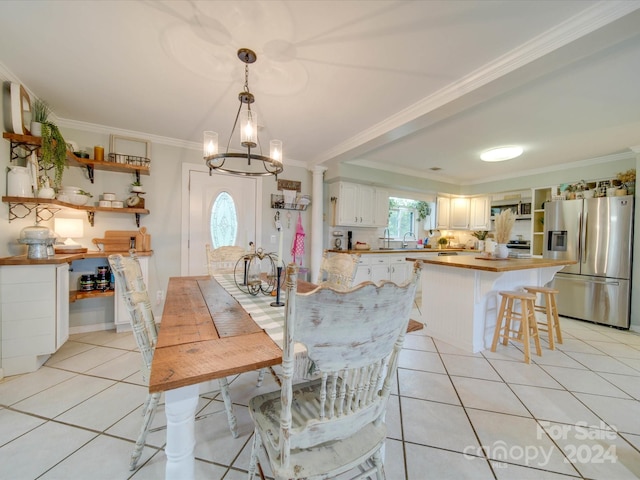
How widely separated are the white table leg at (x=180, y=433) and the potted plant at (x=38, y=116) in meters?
2.75

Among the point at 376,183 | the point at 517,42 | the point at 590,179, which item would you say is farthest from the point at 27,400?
the point at 590,179

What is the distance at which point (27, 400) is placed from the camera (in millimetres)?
1733

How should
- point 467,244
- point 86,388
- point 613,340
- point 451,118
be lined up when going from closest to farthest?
point 86,388 < point 451,118 < point 613,340 < point 467,244

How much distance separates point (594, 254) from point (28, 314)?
6.35 meters

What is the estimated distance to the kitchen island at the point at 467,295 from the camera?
8.34 feet

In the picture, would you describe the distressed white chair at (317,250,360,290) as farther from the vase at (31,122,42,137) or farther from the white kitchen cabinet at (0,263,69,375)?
the vase at (31,122,42,137)

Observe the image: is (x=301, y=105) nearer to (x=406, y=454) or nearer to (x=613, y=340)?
(x=406, y=454)

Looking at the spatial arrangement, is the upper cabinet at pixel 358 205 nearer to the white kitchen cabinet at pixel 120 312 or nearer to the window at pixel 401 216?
the window at pixel 401 216

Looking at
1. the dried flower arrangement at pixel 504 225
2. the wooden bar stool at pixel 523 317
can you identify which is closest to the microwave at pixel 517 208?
the dried flower arrangement at pixel 504 225

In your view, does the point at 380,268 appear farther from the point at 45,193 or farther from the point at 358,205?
the point at 45,193

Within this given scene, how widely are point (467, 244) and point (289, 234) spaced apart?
4.45m

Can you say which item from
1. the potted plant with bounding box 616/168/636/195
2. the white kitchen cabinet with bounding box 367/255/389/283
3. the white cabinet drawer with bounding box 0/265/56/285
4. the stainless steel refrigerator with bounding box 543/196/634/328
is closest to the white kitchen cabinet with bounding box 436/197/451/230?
the stainless steel refrigerator with bounding box 543/196/634/328

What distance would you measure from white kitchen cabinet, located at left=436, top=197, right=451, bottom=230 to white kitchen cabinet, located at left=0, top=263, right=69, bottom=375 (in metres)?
6.06

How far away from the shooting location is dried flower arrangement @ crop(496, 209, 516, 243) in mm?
2967
